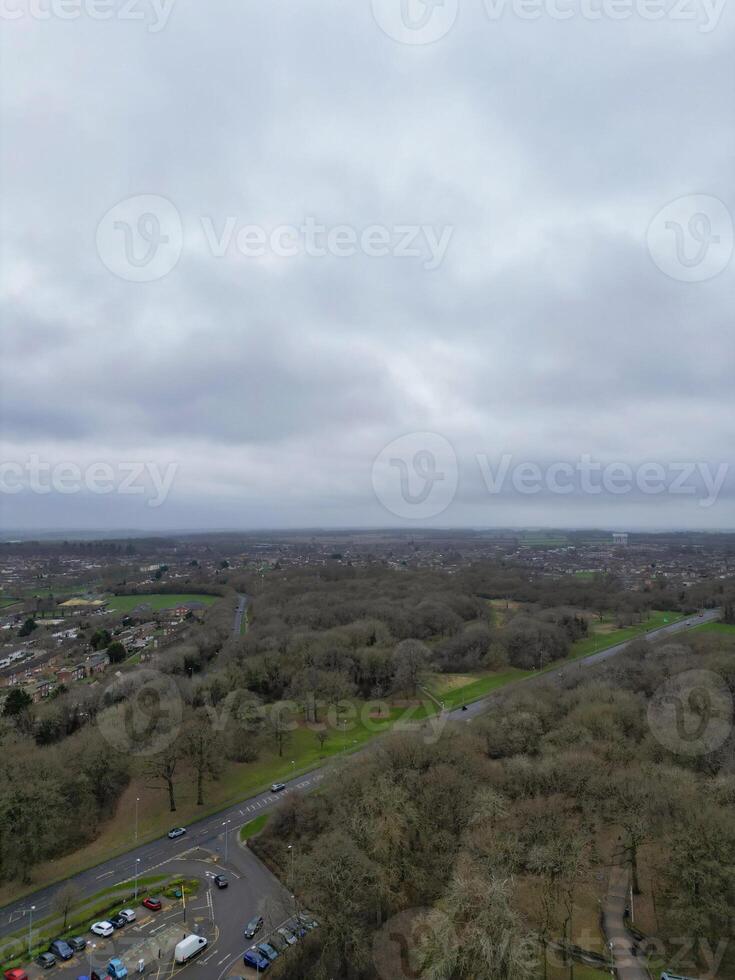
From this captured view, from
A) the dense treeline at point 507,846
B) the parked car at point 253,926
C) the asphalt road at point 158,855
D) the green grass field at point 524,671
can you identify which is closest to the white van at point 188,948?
the parked car at point 253,926

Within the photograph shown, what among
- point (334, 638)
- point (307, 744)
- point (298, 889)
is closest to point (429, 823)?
point (298, 889)

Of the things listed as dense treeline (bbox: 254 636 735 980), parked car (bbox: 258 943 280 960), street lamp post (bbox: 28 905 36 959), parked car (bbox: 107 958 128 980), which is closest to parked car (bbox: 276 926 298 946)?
parked car (bbox: 258 943 280 960)

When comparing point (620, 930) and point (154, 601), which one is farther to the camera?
point (154, 601)

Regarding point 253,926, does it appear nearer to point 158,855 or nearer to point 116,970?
point 116,970

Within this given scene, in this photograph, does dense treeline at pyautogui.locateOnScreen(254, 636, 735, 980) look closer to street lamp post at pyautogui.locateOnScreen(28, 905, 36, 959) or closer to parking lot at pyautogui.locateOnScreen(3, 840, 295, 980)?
parking lot at pyautogui.locateOnScreen(3, 840, 295, 980)

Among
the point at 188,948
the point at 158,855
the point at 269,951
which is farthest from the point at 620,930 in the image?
the point at 158,855

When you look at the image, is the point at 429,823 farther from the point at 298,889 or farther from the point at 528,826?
the point at 298,889
